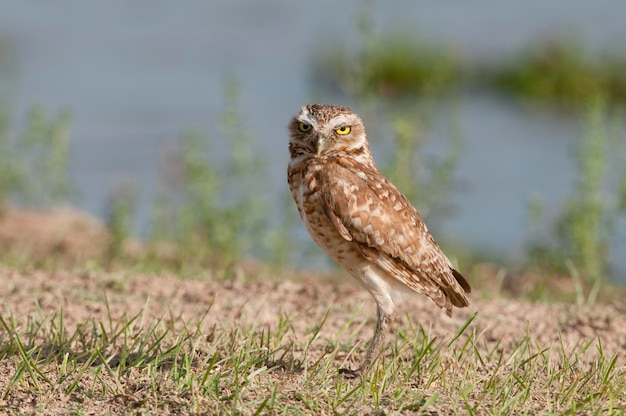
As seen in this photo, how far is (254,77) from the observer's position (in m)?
20.2

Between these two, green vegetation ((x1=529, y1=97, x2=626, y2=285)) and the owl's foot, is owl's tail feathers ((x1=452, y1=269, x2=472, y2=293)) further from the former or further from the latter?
green vegetation ((x1=529, y1=97, x2=626, y2=285))

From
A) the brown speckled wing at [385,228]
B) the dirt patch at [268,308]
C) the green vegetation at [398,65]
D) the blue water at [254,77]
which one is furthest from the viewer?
the green vegetation at [398,65]

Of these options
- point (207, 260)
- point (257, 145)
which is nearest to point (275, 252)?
point (207, 260)

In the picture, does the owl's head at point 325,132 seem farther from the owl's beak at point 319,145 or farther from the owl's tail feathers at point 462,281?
the owl's tail feathers at point 462,281

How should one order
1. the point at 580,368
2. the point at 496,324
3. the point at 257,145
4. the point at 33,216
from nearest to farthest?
the point at 580,368 < the point at 496,324 < the point at 33,216 < the point at 257,145

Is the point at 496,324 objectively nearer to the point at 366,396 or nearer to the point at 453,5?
the point at 366,396

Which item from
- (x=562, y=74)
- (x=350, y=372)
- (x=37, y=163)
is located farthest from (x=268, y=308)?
(x=562, y=74)

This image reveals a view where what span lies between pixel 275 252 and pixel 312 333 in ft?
11.4

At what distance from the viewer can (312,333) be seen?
20.8 ft

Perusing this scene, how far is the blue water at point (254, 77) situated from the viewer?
1533 centimetres

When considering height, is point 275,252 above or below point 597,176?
below

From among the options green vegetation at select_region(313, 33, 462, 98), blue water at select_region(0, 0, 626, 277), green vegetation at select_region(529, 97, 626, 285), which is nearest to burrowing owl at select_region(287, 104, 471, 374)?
green vegetation at select_region(529, 97, 626, 285)

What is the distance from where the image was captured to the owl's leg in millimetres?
5680

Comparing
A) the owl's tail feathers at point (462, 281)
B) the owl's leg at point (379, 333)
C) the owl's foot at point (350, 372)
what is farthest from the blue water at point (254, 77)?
the owl's foot at point (350, 372)
